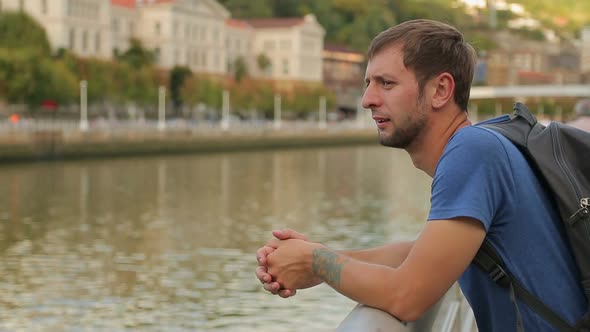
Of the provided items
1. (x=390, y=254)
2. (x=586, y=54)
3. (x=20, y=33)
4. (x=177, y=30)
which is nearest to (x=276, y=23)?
(x=177, y=30)

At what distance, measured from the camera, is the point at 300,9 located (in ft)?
317

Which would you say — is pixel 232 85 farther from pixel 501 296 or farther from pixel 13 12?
pixel 501 296

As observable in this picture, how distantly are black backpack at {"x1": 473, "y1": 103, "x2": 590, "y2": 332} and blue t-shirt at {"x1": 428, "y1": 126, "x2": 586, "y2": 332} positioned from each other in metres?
0.01

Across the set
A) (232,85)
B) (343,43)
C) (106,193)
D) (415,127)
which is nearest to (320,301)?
(415,127)

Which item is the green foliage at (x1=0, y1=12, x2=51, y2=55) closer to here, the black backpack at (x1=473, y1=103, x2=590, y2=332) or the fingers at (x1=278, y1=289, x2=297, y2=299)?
the fingers at (x1=278, y1=289, x2=297, y2=299)

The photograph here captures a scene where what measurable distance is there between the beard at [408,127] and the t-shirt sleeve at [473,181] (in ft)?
0.57

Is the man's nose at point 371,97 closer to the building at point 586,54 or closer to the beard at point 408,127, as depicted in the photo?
the beard at point 408,127

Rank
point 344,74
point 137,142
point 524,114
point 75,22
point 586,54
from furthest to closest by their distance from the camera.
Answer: point 344,74 → point 586,54 → point 75,22 → point 137,142 → point 524,114

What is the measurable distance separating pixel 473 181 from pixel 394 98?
25 centimetres

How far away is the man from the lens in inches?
64.4

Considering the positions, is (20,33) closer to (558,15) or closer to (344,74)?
(344,74)

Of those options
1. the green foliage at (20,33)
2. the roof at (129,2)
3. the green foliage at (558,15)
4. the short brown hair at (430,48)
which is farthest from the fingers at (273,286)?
the green foliage at (558,15)

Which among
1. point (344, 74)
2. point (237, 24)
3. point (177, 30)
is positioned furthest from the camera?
point (344, 74)

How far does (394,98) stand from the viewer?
1821mm
